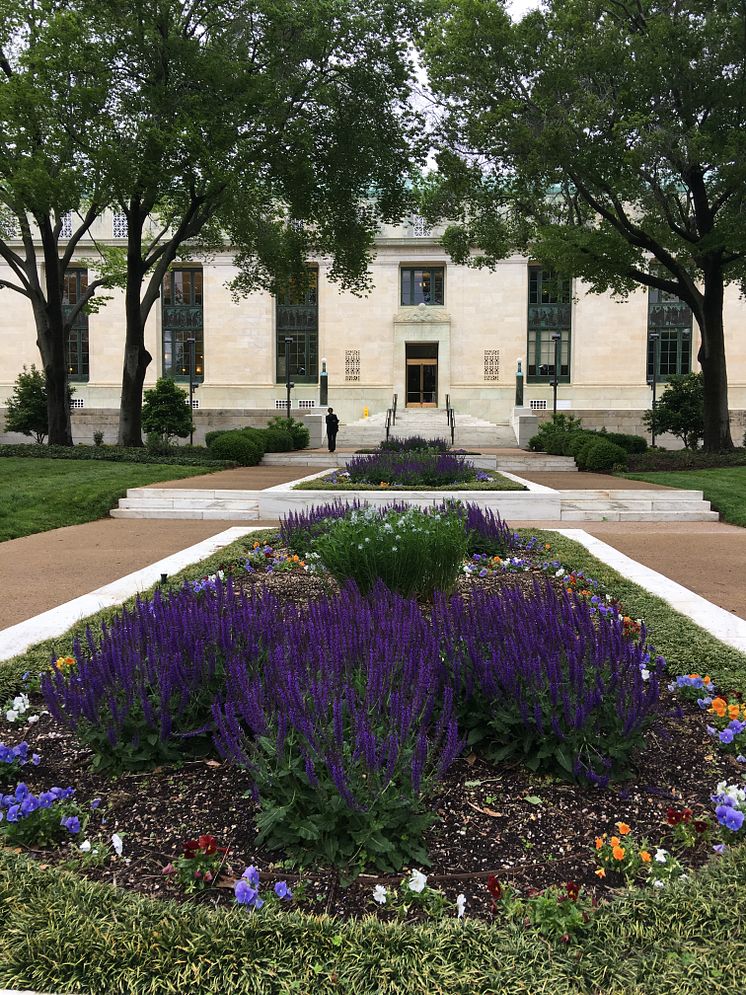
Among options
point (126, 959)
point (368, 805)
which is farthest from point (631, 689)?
point (126, 959)

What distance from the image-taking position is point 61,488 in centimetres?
1370

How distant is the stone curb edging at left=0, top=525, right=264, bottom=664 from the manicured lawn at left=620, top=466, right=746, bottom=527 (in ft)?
27.9

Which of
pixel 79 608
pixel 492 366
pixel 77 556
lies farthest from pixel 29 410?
pixel 79 608

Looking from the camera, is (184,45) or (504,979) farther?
(184,45)

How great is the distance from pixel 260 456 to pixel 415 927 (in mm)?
22393

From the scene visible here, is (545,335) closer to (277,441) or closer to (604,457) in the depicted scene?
(277,441)

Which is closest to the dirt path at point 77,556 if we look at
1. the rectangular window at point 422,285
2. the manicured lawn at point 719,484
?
the manicured lawn at point 719,484

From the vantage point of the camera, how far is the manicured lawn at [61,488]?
11375 millimetres

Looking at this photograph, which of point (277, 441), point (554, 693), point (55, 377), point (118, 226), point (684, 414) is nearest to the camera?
point (554, 693)

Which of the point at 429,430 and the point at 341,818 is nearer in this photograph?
the point at 341,818

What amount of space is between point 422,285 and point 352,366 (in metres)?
6.34

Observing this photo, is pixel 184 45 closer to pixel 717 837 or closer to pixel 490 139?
pixel 490 139

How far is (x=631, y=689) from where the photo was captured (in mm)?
3008

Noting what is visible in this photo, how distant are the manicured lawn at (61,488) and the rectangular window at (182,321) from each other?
27.8 meters
